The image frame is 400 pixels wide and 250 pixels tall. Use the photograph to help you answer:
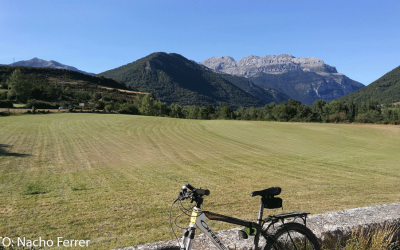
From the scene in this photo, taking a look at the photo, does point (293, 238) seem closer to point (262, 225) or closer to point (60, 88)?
point (262, 225)

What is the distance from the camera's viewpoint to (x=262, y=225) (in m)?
3.14

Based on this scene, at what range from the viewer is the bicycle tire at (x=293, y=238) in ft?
10.7

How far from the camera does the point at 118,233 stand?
6.88m

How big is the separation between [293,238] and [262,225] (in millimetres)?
664

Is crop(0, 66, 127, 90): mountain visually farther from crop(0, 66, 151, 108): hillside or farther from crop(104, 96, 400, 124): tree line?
crop(104, 96, 400, 124): tree line

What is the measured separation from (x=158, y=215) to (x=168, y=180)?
5.81 m

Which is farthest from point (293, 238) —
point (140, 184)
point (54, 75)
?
point (54, 75)

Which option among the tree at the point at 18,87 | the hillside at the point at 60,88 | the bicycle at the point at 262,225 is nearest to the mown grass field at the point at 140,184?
the bicycle at the point at 262,225

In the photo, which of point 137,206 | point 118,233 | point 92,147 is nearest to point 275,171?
point 137,206

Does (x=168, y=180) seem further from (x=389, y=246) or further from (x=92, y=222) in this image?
(x=389, y=246)

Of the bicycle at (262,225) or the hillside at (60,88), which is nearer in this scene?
the bicycle at (262,225)

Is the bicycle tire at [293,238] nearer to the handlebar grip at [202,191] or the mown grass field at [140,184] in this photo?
the handlebar grip at [202,191]

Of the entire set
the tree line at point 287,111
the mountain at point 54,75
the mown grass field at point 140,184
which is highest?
the mountain at point 54,75

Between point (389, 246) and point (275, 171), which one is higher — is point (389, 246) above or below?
above
